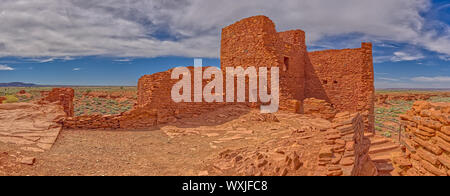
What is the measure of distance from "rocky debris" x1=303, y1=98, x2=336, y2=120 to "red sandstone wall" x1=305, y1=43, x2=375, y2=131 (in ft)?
8.15

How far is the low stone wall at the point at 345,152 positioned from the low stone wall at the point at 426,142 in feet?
4.01

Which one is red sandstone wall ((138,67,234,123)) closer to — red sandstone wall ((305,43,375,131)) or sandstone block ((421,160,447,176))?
red sandstone wall ((305,43,375,131))

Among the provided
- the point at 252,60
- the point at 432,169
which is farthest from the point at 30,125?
the point at 432,169

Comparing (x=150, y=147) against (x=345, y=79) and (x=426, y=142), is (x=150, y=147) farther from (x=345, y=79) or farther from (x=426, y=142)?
(x=345, y=79)

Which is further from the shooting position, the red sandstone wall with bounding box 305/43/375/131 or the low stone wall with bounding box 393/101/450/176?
the red sandstone wall with bounding box 305/43/375/131

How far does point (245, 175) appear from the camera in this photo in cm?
387

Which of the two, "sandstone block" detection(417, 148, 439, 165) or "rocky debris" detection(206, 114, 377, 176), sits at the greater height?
"rocky debris" detection(206, 114, 377, 176)

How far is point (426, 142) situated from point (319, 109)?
4361 millimetres

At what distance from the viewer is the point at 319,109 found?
952 centimetres

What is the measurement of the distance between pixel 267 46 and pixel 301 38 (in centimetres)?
318

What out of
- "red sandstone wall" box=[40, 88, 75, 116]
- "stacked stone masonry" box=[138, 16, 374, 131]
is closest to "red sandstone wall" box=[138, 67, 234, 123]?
"stacked stone masonry" box=[138, 16, 374, 131]

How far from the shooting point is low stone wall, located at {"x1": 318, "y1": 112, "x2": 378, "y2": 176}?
3.91 meters
